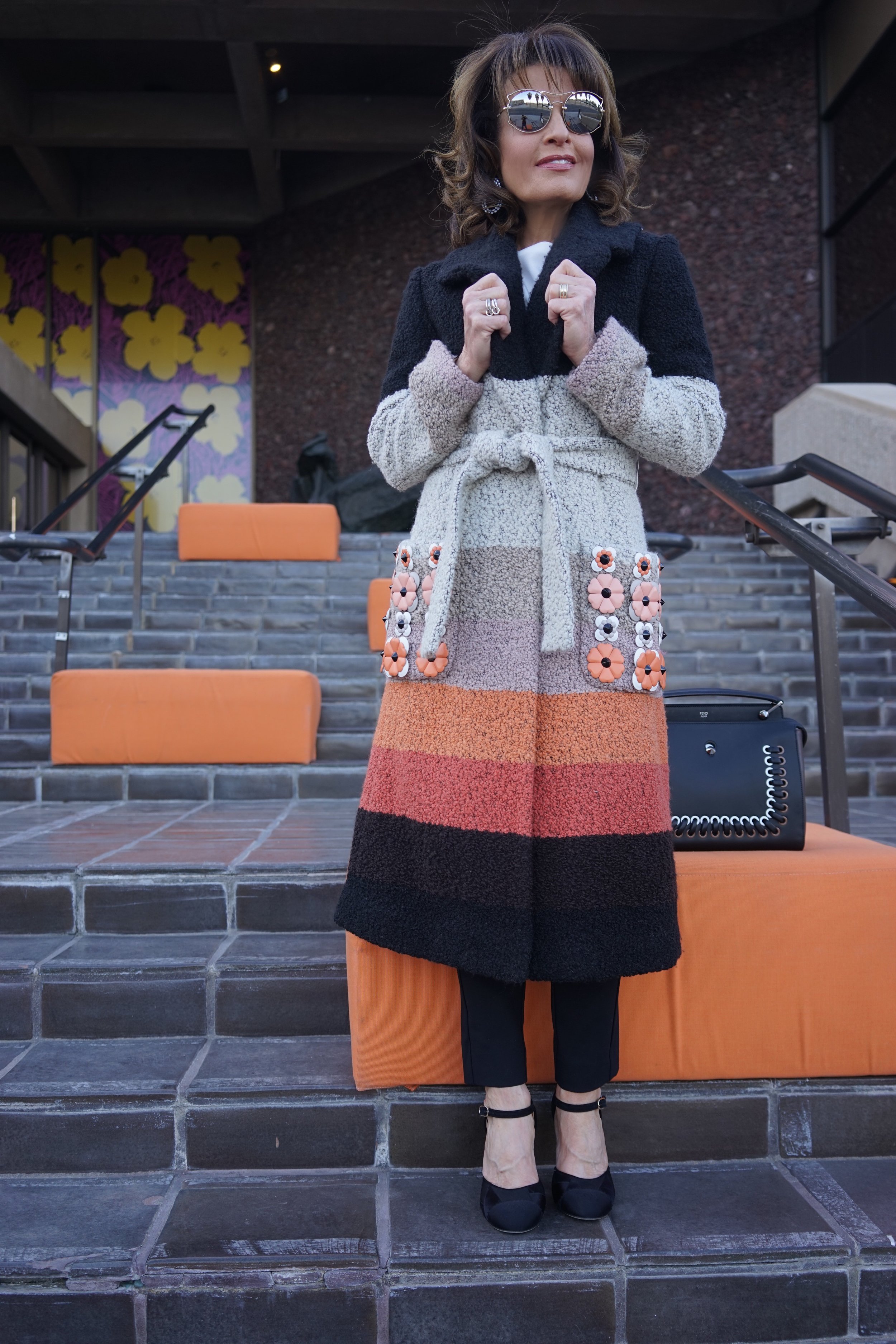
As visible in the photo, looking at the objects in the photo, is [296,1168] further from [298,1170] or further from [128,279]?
[128,279]

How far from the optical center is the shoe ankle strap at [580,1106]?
4.29 ft

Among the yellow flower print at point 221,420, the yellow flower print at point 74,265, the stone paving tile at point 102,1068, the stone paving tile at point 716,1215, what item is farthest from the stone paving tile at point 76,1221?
the yellow flower print at point 74,265

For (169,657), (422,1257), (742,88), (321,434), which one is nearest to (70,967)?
(422,1257)

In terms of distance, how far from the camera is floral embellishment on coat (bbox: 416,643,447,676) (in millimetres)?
1225

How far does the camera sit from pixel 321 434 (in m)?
9.60

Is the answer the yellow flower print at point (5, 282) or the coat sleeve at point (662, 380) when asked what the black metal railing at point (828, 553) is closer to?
the coat sleeve at point (662, 380)

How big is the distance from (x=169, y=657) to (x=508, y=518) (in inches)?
130

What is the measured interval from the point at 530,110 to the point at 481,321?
1.03 feet

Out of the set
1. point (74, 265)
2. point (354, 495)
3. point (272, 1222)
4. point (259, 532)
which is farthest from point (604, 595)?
point (74, 265)

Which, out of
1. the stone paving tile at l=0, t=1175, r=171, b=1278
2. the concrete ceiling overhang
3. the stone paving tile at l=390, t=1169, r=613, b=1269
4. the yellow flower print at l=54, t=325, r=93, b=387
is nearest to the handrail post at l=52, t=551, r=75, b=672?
the stone paving tile at l=0, t=1175, r=171, b=1278

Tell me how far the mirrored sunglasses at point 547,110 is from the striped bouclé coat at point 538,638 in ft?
0.38

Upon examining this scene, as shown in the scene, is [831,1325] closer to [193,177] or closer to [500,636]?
[500,636]

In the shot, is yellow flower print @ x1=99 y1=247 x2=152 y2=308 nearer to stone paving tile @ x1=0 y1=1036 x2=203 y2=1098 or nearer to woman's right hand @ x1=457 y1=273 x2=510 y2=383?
stone paving tile @ x1=0 y1=1036 x2=203 y2=1098

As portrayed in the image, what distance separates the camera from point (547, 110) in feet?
4.02
